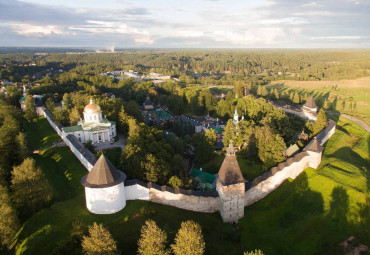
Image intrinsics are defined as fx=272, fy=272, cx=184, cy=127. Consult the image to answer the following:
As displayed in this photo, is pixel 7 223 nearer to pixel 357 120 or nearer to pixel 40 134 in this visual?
pixel 40 134

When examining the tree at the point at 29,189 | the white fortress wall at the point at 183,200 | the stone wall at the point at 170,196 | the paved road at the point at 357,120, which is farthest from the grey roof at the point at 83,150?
the paved road at the point at 357,120

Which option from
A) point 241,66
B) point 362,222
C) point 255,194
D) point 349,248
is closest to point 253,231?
point 255,194

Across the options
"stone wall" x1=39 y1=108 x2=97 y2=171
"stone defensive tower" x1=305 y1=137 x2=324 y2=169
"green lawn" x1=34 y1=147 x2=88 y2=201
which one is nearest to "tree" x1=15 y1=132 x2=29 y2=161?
"green lawn" x1=34 y1=147 x2=88 y2=201

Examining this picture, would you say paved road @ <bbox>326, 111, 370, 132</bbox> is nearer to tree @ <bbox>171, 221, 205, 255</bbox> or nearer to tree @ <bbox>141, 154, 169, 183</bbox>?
tree @ <bbox>141, 154, 169, 183</bbox>

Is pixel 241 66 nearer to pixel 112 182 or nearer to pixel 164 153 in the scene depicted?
pixel 164 153

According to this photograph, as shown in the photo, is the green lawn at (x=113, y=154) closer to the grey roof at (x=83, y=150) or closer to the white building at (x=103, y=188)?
the grey roof at (x=83, y=150)

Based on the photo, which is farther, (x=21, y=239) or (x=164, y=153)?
(x=164, y=153)
